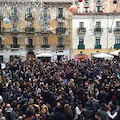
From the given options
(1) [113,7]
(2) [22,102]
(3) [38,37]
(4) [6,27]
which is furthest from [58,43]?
(2) [22,102]

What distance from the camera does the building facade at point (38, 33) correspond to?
3125 cm

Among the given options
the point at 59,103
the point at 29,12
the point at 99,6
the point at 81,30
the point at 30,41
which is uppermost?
the point at 99,6

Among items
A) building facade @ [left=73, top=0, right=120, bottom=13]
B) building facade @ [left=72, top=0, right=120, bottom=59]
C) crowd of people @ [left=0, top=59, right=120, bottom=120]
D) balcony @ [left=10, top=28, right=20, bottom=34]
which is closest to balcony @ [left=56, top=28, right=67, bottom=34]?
building facade @ [left=72, top=0, right=120, bottom=59]

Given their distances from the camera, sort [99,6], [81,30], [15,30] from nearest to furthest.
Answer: [15,30], [81,30], [99,6]

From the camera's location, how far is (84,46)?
32.3 m

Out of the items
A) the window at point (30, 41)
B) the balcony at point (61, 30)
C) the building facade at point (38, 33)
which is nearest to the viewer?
the building facade at point (38, 33)

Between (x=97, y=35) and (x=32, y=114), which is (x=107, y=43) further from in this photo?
(x=32, y=114)

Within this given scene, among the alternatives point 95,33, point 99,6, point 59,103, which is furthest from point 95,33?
point 59,103

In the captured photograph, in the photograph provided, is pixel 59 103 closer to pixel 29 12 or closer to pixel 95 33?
pixel 95 33

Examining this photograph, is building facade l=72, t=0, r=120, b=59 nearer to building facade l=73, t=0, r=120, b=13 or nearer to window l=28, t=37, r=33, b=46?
window l=28, t=37, r=33, b=46

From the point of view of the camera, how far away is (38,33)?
31750 millimetres

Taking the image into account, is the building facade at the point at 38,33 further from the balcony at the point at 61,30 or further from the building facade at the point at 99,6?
the building facade at the point at 99,6

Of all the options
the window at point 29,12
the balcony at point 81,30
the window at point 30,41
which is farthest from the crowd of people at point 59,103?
the window at point 29,12

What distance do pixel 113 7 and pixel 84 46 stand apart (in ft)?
45.0
